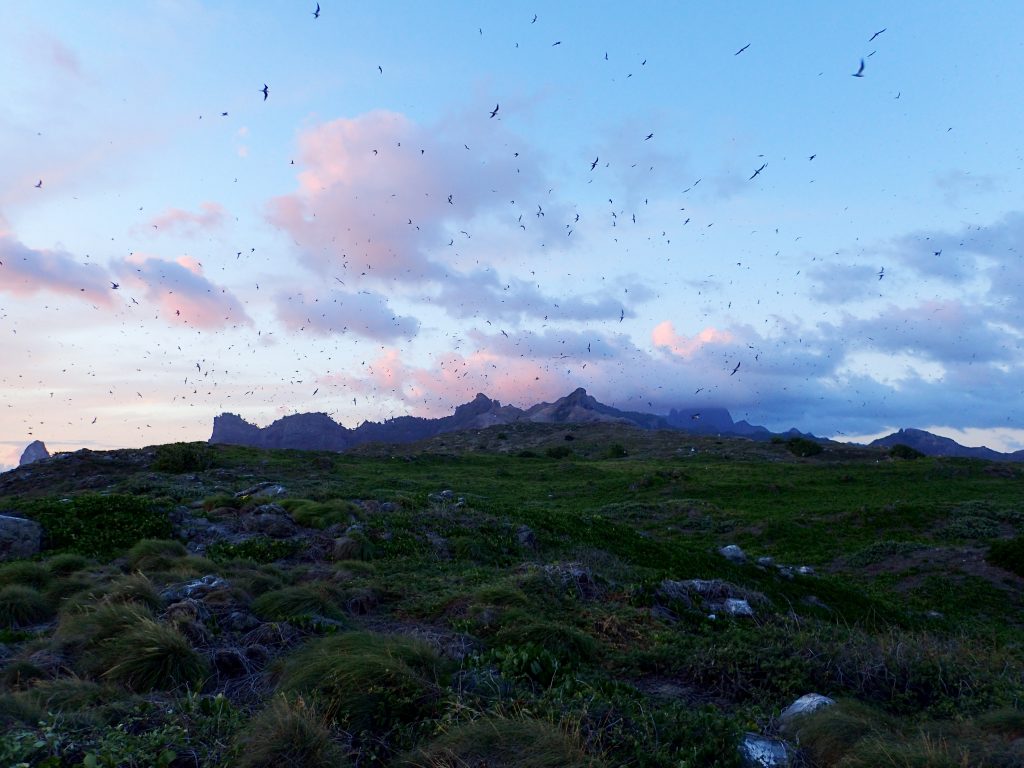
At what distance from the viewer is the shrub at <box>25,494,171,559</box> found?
1376cm

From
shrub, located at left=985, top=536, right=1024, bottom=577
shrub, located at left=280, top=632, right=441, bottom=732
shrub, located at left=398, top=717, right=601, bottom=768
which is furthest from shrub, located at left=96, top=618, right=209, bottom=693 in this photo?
shrub, located at left=985, top=536, right=1024, bottom=577

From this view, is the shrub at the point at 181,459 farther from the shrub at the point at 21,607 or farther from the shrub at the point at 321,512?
the shrub at the point at 21,607

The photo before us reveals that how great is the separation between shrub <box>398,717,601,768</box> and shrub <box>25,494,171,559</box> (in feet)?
36.8

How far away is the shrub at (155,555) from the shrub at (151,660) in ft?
16.9

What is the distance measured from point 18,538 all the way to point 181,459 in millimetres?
18444

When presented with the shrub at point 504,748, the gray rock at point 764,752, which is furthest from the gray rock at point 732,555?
the shrub at point 504,748

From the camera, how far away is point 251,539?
14.0 m

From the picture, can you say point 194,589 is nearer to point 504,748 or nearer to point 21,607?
point 21,607

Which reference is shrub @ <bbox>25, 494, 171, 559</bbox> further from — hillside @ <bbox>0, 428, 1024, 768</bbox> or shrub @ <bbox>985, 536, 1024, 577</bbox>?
shrub @ <bbox>985, 536, 1024, 577</bbox>

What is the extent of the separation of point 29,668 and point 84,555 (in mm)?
7404

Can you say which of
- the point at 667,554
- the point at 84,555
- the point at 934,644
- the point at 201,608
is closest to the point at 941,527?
the point at 667,554

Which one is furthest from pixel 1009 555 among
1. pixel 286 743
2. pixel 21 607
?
pixel 21 607

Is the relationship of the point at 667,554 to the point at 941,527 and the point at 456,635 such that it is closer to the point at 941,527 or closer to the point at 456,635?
the point at 456,635

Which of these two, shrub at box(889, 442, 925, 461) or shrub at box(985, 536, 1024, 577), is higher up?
shrub at box(889, 442, 925, 461)
